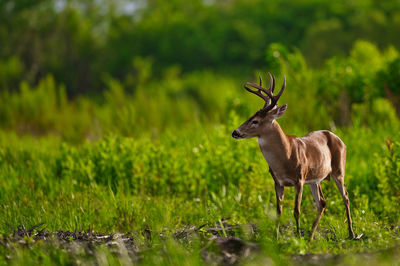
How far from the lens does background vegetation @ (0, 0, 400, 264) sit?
4.85m

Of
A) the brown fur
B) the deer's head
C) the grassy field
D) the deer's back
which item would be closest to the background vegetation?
the grassy field

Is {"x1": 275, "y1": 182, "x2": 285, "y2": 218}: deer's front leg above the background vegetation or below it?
above

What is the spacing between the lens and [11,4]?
2230 cm

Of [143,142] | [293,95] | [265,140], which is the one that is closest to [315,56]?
[293,95]

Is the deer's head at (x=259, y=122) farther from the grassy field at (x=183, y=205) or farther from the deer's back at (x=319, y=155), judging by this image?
the grassy field at (x=183, y=205)

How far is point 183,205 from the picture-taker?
19.4 ft

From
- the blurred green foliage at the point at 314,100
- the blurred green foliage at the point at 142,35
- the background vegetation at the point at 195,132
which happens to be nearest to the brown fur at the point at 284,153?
the background vegetation at the point at 195,132

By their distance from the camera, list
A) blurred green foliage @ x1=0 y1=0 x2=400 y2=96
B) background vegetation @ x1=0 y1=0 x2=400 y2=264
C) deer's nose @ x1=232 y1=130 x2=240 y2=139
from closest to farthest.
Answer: deer's nose @ x1=232 y1=130 x2=240 y2=139, background vegetation @ x1=0 y1=0 x2=400 y2=264, blurred green foliage @ x1=0 y1=0 x2=400 y2=96

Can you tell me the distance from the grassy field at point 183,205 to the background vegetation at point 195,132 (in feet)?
0.07

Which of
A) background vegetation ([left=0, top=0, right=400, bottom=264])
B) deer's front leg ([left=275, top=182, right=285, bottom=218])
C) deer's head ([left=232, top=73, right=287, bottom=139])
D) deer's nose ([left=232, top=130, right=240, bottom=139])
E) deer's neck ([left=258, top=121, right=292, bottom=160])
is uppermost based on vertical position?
deer's head ([left=232, top=73, right=287, bottom=139])

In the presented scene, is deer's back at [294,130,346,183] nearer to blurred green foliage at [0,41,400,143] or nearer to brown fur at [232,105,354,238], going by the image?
brown fur at [232,105,354,238]

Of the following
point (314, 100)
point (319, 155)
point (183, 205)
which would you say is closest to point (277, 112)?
point (319, 155)

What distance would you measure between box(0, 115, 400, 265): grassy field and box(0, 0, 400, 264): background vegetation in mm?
21

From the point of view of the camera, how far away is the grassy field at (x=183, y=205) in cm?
355
